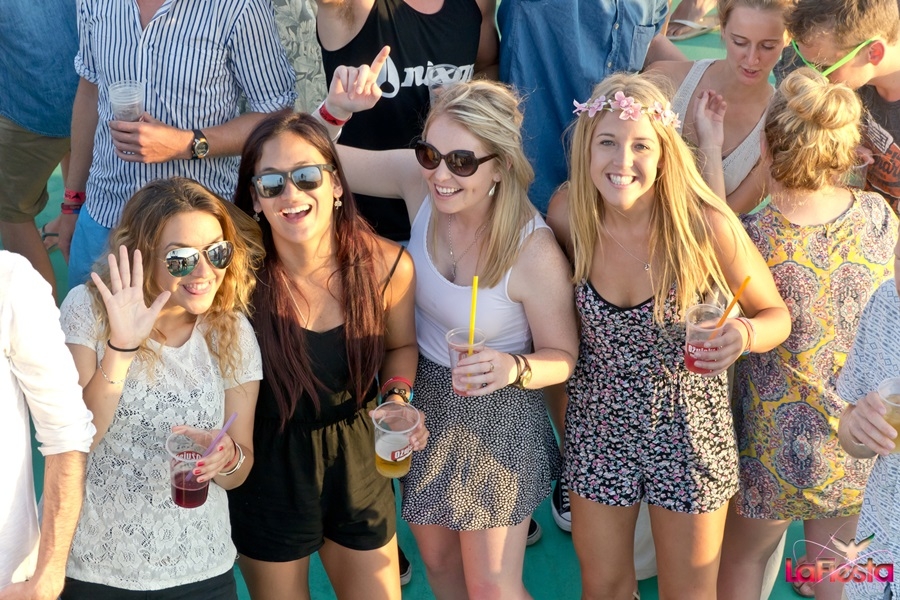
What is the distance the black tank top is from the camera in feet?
13.0

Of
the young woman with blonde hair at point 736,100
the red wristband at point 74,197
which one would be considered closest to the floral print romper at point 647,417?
the young woman with blonde hair at point 736,100

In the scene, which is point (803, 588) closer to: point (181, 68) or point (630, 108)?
point (630, 108)

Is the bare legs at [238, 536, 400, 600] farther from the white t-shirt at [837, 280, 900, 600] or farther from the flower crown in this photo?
the flower crown

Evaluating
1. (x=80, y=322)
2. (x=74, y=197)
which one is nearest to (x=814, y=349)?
(x=80, y=322)

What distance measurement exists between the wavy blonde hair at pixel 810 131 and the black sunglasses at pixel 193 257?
1.79 metres

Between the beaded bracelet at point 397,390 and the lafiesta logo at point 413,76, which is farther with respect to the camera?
the lafiesta logo at point 413,76

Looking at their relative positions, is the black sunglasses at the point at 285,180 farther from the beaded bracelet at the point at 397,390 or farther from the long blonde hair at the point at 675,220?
the long blonde hair at the point at 675,220

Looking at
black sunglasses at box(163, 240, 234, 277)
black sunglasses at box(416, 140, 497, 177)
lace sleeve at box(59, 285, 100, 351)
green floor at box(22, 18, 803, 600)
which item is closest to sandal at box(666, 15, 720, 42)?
green floor at box(22, 18, 803, 600)

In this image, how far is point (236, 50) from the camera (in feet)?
12.5

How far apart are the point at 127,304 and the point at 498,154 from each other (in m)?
1.31

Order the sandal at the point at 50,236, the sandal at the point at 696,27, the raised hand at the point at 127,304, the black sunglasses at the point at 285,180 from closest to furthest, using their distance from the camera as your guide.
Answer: the raised hand at the point at 127,304 → the black sunglasses at the point at 285,180 → the sandal at the point at 50,236 → the sandal at the point at 696,27

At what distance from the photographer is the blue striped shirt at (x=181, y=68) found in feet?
12.4

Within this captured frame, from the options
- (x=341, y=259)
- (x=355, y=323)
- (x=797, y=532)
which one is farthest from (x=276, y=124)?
(x=797, y=532)

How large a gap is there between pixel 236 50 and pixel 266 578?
6.51 feet
